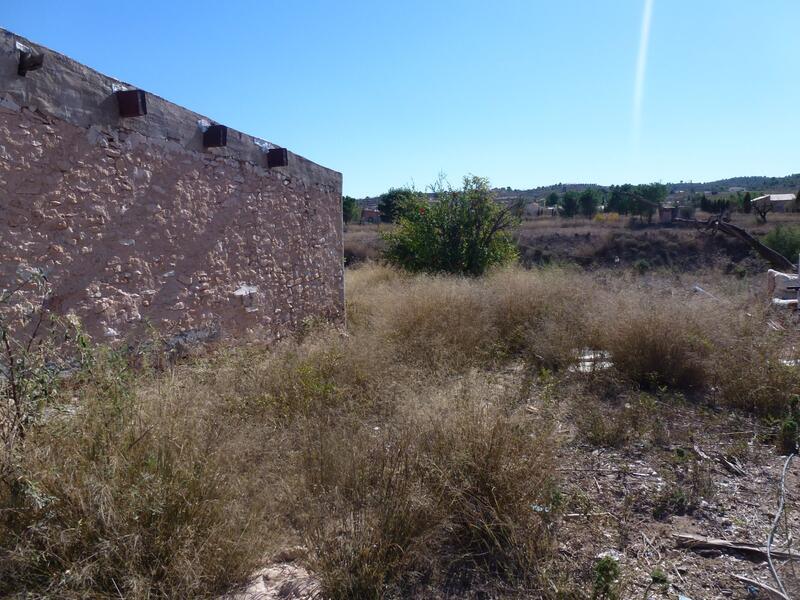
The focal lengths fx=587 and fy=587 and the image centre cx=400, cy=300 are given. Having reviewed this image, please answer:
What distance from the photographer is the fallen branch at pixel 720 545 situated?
287 centimetres

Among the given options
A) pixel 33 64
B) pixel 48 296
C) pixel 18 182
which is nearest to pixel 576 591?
pixel 48 296

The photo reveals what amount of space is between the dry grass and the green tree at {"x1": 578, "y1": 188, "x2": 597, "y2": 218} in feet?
118

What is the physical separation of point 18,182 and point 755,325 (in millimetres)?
6403

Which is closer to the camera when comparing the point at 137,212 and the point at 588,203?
the point at 137,212

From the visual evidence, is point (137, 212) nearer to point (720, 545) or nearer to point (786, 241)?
point (720, 545)

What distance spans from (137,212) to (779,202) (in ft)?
108

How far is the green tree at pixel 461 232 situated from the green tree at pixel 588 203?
27.9m

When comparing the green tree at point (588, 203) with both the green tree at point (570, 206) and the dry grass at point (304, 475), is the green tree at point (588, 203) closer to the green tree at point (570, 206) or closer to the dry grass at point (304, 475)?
the green tree at point (570, 206)

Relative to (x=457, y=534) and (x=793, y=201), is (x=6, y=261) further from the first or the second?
(x=793, y=201)

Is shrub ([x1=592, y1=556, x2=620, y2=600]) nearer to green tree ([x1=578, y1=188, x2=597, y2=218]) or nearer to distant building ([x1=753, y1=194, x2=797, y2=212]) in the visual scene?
distant building ([x1=753, y1=194, x2=797, y2=212])

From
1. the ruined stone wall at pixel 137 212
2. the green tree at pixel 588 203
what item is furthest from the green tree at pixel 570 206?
the ruined stone wall at pixel 137 212

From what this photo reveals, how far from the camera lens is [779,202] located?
29562 mm

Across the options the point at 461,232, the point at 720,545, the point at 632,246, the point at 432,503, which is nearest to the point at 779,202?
the point at 632,246

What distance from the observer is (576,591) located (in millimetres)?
2447
